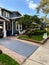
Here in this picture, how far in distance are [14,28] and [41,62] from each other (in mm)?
19849

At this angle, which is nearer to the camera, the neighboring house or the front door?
the front door

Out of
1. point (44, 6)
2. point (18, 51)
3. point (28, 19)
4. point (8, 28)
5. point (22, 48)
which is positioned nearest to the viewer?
point (18, 51)

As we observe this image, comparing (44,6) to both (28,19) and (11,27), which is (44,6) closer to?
(28,19)

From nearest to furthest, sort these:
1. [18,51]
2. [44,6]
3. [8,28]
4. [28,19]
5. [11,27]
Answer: [18,51] → [44,6] → [28,19] → [8,28] → [11,27]

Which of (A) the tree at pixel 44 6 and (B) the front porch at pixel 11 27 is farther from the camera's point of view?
(B) the front porch at pixel 11 27

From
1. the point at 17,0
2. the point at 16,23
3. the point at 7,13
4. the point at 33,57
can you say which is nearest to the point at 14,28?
the point at 16,23

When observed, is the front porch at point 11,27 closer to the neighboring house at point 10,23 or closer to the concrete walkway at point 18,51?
the neighboring house at point 10,23

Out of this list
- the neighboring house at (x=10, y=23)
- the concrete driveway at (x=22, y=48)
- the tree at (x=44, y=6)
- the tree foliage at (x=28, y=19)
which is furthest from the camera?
the neighboring house at (x=10, y=23)

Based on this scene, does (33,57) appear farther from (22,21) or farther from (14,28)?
(14,28)

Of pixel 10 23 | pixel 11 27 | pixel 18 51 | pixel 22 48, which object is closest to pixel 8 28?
pixel 11 27

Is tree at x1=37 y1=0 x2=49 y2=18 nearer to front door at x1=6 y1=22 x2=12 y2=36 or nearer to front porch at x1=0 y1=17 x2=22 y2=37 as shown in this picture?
front porch at x1=0 y1=17 x2=22 y2=37

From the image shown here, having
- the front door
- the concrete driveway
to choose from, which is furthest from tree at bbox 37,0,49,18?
the front door

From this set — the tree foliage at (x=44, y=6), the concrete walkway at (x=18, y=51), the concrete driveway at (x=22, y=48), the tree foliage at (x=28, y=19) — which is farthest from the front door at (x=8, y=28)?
the concrete walkway at (x=18, y=51)

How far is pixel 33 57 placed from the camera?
13.3 metres
